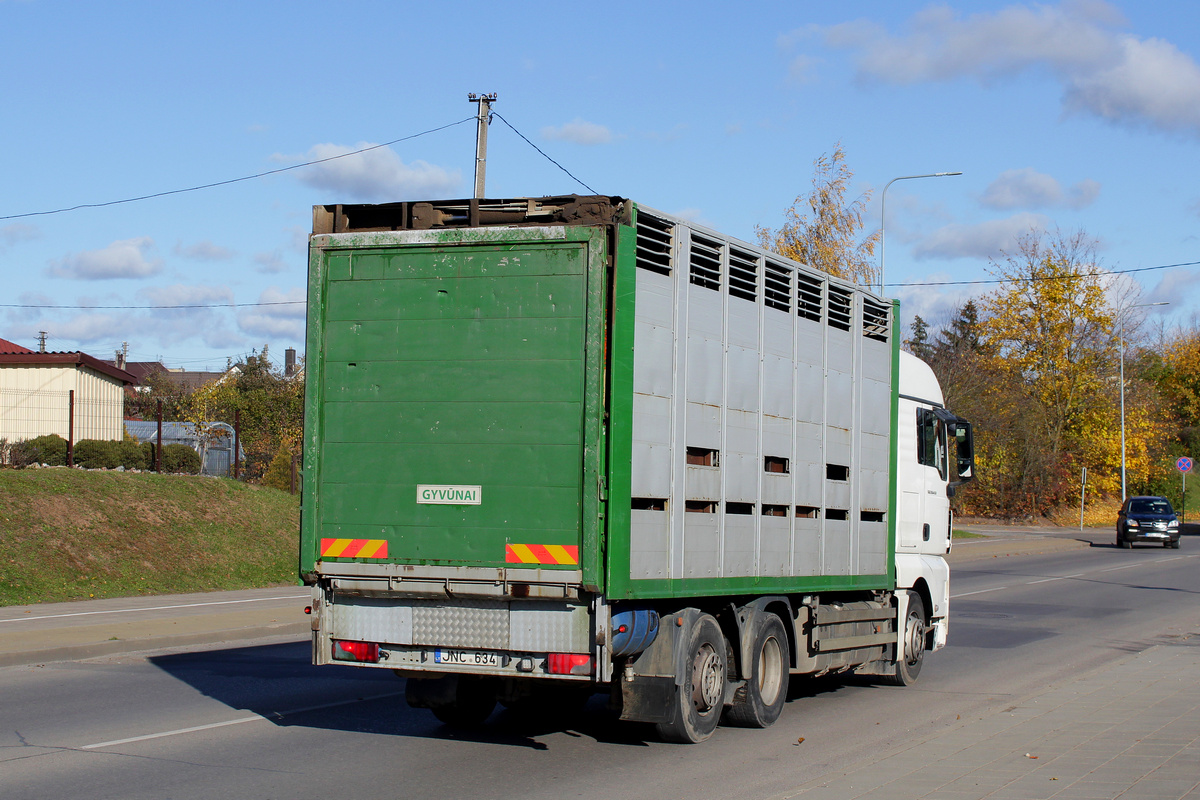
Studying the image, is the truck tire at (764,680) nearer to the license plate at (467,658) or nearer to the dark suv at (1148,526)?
the license plate at (467,658)

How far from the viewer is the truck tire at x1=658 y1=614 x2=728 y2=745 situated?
8.05m

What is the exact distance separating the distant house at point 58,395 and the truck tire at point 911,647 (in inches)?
951

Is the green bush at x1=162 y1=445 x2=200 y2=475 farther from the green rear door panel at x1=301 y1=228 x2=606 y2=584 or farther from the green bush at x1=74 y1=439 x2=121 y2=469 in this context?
the green rear door panel at x1=301 y1=228 x2=606 y2=584

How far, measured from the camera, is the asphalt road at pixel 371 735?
7.17m

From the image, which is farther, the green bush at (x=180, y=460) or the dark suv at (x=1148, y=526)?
the dark suv at (x=1148, y=526)

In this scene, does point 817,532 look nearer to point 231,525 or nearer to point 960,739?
point 960,739

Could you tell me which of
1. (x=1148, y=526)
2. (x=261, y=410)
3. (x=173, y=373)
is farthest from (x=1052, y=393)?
(x=173, y=373)

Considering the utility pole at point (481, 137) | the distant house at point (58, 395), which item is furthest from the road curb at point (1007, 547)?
the distant house at point (58, 395)

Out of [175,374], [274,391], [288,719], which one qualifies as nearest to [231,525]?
[288,719]

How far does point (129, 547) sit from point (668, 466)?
17.6 m

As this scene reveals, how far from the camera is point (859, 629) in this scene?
34.8 ft

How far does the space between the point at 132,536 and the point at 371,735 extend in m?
16.0

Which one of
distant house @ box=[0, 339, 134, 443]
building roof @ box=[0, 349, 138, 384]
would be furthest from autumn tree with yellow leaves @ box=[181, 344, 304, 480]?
building roof @ box=[0, 349, 138, 384]

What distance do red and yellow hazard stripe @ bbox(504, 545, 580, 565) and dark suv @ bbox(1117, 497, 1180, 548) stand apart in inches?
1601
